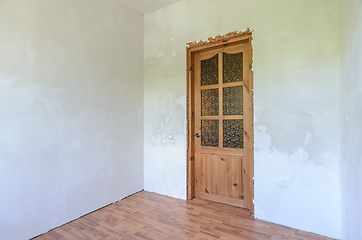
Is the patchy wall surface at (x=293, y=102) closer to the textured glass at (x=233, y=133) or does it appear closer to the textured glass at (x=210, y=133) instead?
the textured glass at (x=233, y=133)

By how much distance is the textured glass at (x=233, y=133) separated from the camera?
263 centimetres

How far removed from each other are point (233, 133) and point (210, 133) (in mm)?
349

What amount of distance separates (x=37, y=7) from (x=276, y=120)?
9.38 ft

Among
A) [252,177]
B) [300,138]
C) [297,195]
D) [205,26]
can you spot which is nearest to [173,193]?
[252,177]

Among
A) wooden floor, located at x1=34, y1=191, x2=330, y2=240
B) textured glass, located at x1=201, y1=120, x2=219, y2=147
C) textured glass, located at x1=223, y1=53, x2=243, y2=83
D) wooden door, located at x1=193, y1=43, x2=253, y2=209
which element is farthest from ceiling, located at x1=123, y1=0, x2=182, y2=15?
wooden floor, located at x1=34, y1=191, x2=330, y2=240

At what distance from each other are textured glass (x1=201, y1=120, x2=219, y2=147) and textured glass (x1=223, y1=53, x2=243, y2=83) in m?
0.64

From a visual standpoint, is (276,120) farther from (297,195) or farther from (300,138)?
(297,195)

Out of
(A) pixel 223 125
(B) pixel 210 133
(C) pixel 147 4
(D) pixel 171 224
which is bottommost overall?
(D) pixel 171 224

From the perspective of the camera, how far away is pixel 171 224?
2.23m

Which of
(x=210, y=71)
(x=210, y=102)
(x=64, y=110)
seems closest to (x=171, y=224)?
(x=210, y=102)

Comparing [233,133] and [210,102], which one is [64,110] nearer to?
[210,102]

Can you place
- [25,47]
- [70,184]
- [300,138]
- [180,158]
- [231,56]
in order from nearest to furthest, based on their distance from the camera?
1. [25,47]
2. [300,138]
3. [70,184]
4. [231,56]
5. [180,158]

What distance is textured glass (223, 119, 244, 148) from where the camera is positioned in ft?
8.64

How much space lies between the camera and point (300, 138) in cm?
214
